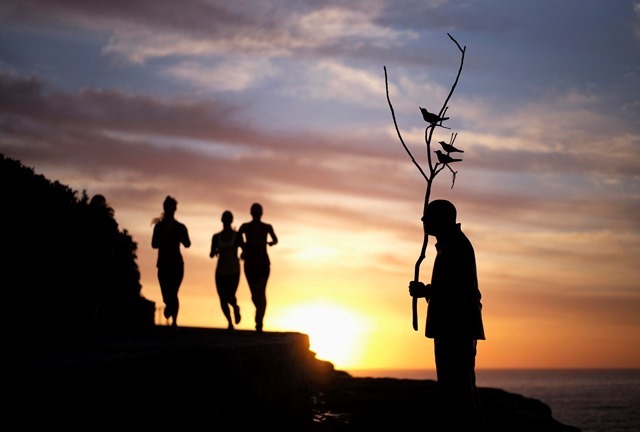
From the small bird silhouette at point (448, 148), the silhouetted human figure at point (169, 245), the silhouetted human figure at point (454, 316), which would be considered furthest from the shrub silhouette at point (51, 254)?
the small bird silhouette at point (448, 148)

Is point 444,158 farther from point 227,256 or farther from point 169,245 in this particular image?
point 227,256

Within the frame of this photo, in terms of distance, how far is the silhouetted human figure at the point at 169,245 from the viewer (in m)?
13.0

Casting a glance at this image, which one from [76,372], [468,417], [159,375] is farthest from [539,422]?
[76,372]

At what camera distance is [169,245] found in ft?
42.6

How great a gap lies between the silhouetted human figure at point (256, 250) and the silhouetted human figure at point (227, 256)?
0.50 ft

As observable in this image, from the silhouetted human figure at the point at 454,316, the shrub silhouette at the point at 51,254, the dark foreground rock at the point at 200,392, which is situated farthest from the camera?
the shrub silhouette at the point at 51,254

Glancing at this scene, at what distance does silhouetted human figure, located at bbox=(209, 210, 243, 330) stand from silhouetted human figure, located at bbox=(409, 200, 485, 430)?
287 inches

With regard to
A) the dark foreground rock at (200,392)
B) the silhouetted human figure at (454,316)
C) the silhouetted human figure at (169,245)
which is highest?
the silhouetted human figure at (169,245)

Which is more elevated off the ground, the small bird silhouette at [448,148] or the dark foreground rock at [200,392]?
the small bird silhouette at [448,148]

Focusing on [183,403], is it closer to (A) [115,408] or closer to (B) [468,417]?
(A) [115,408]

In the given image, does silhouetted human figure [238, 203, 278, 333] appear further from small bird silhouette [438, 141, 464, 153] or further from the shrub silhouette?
small bird silhouette [438, 141, 464, 153]

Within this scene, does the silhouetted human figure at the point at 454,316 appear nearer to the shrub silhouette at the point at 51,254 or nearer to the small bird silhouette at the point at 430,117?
the small bird silhouette at the point at 430,117

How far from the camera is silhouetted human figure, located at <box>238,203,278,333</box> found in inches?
555

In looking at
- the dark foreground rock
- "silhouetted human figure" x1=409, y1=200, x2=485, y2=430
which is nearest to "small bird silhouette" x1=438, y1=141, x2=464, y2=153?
"silhouetted human figure" x1=409, y1=200, x2=485, y2=430
